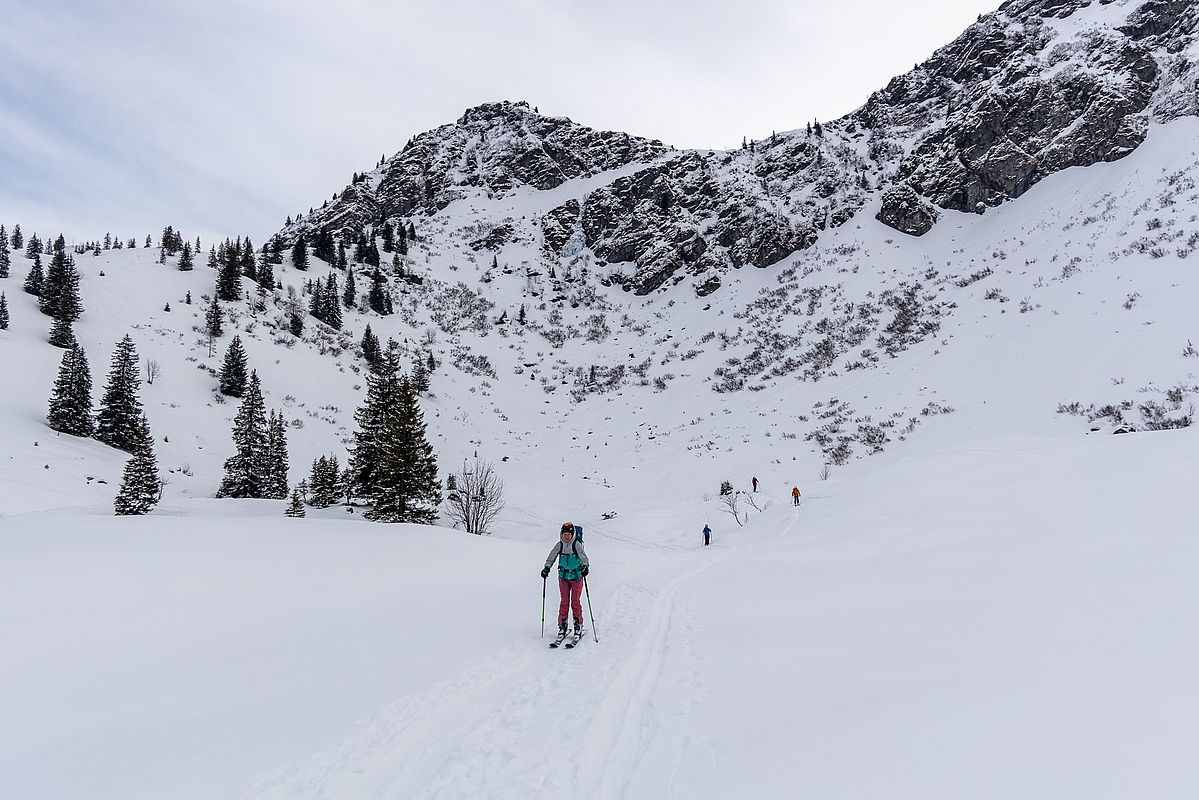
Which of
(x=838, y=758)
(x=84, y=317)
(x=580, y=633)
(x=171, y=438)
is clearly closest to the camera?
(x=838, y=758)

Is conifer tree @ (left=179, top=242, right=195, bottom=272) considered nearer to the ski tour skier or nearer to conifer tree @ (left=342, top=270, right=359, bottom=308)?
conifer tree @ (left=342, top=270, right=359, bottom=308)

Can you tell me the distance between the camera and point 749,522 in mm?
25750

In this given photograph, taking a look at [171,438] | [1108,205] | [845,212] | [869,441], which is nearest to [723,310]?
[845,212]

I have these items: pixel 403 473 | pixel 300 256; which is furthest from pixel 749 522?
pixel 300 256

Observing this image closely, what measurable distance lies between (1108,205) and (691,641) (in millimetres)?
58593

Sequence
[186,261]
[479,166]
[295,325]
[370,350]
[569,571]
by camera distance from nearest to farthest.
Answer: [569,571]
[295,325]
[370,350]
[186,261]
[479,166]

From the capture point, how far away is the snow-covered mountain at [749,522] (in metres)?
4.00

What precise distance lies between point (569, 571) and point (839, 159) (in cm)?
9543

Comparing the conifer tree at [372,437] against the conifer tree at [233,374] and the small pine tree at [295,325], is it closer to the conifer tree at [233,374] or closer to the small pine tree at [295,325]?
the conifer tree at [233,374]

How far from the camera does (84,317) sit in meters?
41.4

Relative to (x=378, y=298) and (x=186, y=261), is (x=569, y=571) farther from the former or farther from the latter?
(x=186, y=261)

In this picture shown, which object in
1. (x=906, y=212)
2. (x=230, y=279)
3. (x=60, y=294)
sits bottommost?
(x=60, y=294)

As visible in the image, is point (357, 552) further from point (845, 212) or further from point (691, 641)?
point (845, 212)

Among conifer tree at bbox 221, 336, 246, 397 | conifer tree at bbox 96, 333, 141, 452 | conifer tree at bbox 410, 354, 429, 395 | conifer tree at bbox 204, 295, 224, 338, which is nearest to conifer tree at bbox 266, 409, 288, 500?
conifer tree at bbox 96, 333, 141, 452
